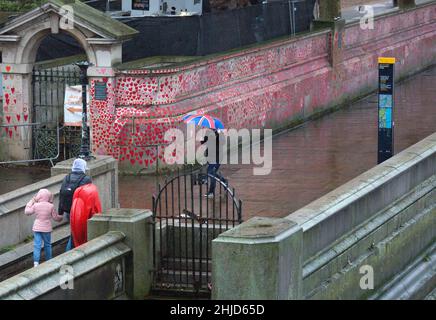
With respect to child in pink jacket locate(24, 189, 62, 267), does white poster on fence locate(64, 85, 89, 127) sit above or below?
above

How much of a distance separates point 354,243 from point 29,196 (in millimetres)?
5344

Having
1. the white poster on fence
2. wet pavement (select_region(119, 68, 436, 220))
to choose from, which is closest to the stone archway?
the white poster on fence

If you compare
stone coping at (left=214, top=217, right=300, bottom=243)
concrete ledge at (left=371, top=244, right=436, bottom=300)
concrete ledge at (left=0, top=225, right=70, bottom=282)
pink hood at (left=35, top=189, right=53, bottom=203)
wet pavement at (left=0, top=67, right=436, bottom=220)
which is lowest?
concrete ledge at (left=371, top=244, right=436, bottom=300)

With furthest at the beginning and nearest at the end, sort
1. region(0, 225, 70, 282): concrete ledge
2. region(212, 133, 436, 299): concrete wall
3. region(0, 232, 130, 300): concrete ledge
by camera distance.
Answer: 1. region(0, 225, 70, 282): concrete ledge
2. region(212, 133, 436, 299): concrete wall
3. region(0, 232, 130, 300): concrete ledge

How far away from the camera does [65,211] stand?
→ 651 inches

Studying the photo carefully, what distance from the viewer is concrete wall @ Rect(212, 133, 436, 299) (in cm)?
1179

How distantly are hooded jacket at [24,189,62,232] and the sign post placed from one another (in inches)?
347

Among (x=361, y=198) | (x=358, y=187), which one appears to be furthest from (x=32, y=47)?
(x=361, y=198)

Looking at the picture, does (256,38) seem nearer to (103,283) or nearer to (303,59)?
(303,59)

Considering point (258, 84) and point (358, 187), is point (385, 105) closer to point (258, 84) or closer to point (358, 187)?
point (258, 84)

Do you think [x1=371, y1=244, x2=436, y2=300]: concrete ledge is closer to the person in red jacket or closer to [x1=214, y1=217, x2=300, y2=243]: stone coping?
[x1=214, y1=217, x2=300, y2=243]: stone coping

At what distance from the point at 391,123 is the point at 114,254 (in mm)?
11042

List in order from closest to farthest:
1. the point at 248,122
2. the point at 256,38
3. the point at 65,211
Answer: the point at 65,211
the point at 248,122
the point at 256,38
